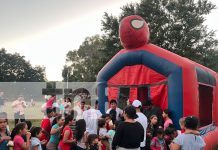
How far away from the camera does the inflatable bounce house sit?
842cm

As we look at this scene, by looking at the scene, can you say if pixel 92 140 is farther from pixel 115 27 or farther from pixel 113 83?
pixel 115 27

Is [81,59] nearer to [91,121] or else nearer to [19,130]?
[91,121]

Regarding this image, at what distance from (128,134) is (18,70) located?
43978 mm

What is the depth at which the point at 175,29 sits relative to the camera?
29156mm

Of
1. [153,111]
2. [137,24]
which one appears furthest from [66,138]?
[137,24]

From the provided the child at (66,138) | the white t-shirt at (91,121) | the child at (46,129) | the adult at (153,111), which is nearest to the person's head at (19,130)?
the child at (66,138)

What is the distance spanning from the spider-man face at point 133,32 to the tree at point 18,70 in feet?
121

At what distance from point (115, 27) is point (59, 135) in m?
23.6

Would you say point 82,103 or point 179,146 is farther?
point 82,103

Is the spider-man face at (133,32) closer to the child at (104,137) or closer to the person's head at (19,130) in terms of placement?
the child at (104,137)

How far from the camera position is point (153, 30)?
28.9 m

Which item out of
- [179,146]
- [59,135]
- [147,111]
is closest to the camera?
[179,146]

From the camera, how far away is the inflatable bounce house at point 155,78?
8.42m

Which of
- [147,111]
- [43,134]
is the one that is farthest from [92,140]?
[147,111]
